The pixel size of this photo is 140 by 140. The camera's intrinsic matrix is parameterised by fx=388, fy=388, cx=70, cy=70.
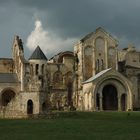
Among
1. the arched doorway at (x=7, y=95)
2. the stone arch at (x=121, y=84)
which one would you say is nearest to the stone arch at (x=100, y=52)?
the stone arch at (x=121, y=84)

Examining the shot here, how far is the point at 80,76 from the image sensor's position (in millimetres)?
67375

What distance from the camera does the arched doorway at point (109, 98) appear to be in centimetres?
6507

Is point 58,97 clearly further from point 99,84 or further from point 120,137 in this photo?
point 120,137

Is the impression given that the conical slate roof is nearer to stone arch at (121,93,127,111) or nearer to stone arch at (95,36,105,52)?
stone arch at (95,36,105,52)

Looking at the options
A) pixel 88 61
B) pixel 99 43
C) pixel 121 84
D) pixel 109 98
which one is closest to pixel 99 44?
pixel 99 43

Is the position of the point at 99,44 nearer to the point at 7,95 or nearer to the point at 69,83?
the point at 69,83

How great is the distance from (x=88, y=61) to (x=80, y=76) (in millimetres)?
3114

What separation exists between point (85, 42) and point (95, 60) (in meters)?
3.65

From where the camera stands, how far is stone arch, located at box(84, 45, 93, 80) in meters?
67.8

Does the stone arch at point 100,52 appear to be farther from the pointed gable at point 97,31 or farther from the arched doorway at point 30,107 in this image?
the arched doorway at point 30,107

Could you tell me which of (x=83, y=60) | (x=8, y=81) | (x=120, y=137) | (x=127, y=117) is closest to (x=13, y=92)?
(x=8, y=81)

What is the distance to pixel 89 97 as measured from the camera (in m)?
61.4

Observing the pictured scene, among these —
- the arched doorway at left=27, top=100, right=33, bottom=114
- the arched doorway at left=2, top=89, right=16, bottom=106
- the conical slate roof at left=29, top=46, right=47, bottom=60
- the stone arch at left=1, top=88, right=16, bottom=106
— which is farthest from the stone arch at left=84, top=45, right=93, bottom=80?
the arched doorway at left=27, top=100, right=33, bottom=114

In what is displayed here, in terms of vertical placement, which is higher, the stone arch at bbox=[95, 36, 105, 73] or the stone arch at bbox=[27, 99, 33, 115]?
the stone arch at bbox=[95, 36, 105, 73]
